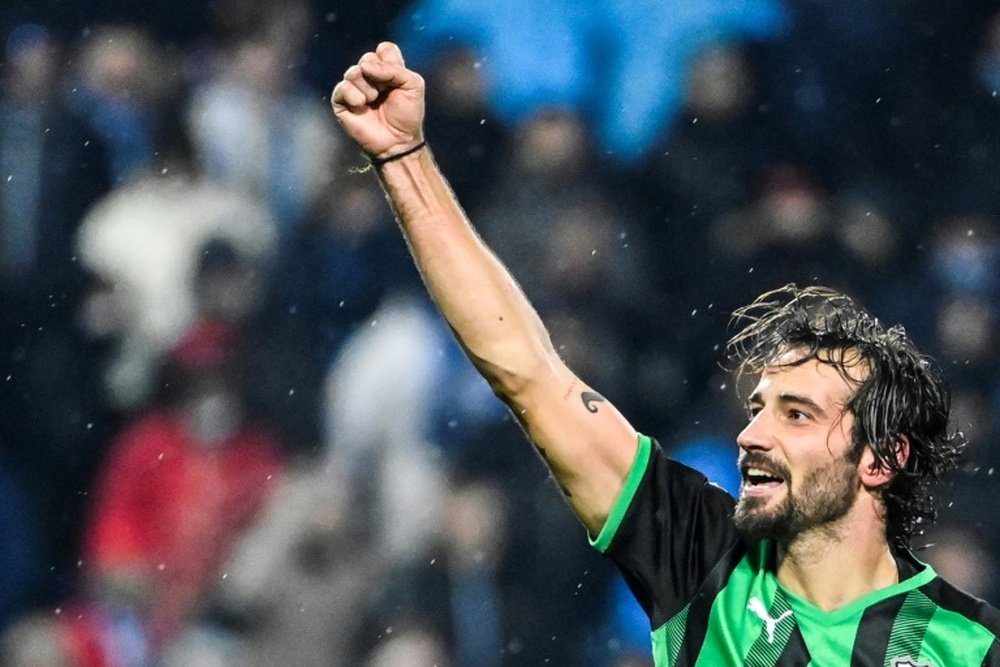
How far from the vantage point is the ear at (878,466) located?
2787 millimetres

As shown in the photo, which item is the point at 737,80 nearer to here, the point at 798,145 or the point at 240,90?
the point at 798,145

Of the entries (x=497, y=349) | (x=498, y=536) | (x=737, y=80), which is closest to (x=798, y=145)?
(x=737, y=80)

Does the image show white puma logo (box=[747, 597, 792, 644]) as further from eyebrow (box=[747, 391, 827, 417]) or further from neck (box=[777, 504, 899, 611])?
eyebrow (box=[747, 391, 827, 417])

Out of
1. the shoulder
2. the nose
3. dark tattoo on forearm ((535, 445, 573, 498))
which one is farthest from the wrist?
the shoulder

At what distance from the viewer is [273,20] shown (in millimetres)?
5148

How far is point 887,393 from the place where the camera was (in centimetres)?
282

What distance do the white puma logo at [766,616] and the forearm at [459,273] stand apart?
58cm

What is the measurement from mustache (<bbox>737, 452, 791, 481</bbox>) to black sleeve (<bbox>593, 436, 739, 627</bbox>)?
0.10m

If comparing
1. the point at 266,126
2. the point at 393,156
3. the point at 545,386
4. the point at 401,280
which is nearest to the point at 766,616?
the point at 545,386

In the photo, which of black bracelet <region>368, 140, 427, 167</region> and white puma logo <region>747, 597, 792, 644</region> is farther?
white puma logo <region>747, 597, 792, 644</region>

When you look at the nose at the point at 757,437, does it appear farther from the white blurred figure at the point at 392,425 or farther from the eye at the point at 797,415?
the white blurred figure at the point at 392,425

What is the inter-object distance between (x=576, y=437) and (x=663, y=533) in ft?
0.79

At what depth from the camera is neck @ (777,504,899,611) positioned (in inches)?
107

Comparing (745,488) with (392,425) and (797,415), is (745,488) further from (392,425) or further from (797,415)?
(392,425)
